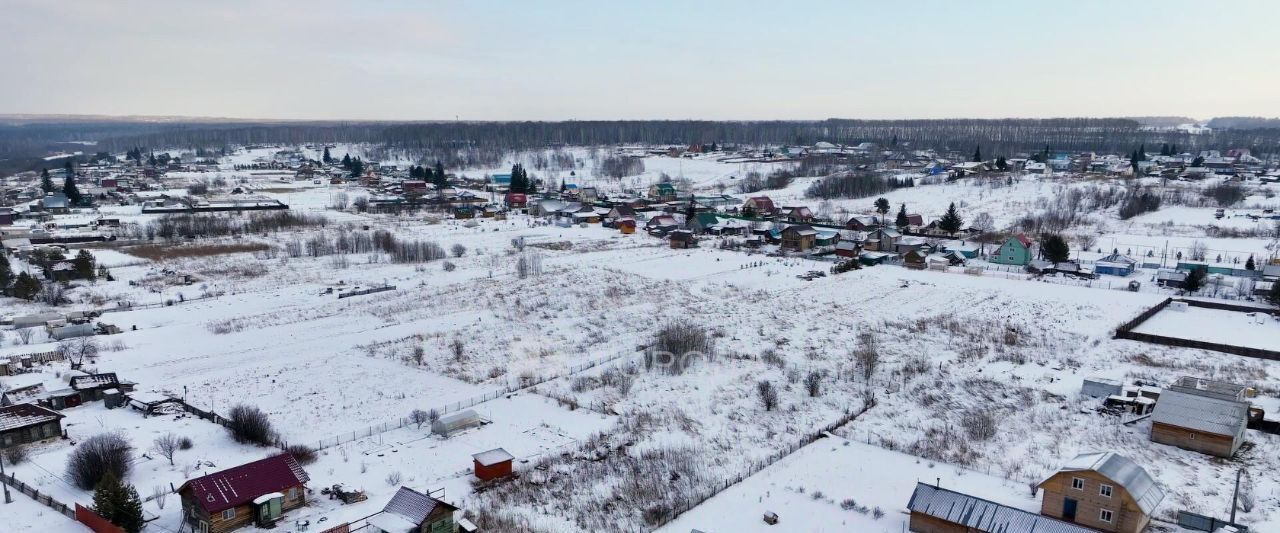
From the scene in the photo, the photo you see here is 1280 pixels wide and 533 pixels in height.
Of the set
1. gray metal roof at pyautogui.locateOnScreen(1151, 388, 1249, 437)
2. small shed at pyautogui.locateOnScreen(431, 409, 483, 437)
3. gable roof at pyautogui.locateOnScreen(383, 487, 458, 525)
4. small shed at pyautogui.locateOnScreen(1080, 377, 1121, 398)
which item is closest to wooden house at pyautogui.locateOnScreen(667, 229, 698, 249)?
small shed at pyautogui.locateOnScreen(1080, 377, 1121, 398)

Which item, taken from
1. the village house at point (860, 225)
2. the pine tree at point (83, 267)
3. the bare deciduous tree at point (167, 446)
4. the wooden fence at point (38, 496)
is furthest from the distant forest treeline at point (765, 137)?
the wooden fence at point (38, 496)

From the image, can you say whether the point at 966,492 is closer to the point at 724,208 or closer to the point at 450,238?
the point at 450,238

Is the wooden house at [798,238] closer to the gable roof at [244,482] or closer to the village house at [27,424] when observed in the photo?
the gable roof at [244,482]

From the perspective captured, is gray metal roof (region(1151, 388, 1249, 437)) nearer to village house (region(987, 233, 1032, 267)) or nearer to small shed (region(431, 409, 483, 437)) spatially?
small shed (region(431, 409, 483, 437))

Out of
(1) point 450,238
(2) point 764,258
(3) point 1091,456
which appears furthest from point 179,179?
(3) point 1091,456

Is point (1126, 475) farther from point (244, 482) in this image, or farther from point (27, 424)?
point (27, 424)
